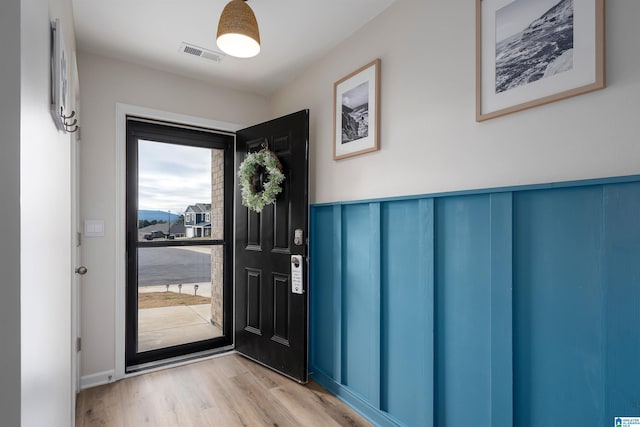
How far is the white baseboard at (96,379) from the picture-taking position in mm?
2443

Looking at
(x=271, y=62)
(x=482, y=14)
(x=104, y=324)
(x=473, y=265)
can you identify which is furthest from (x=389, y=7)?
(x=104, y=324)

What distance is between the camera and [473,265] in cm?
155

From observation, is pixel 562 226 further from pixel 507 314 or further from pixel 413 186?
pixel 413 186

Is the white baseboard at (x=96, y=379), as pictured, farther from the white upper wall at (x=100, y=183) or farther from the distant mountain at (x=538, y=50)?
the distant mountain at (x=538, y=50)

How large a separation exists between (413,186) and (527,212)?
0.64 metres

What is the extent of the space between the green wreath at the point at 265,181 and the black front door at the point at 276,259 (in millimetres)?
89

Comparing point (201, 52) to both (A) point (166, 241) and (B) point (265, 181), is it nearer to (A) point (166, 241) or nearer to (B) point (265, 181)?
(B) point (265, 181)

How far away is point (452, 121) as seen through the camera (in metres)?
1.68

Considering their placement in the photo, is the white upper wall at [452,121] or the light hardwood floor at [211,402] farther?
the light hardwood floor at [211,402]

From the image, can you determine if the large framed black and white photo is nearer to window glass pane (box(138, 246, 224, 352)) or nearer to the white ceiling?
the white ceiling

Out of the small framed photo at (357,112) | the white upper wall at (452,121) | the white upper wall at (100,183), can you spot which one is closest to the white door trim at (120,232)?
the white upper wall at (100,183)

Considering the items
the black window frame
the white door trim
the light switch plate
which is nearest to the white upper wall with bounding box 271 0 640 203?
the black window frame

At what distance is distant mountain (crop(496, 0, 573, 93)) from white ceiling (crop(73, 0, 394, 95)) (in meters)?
0.94
